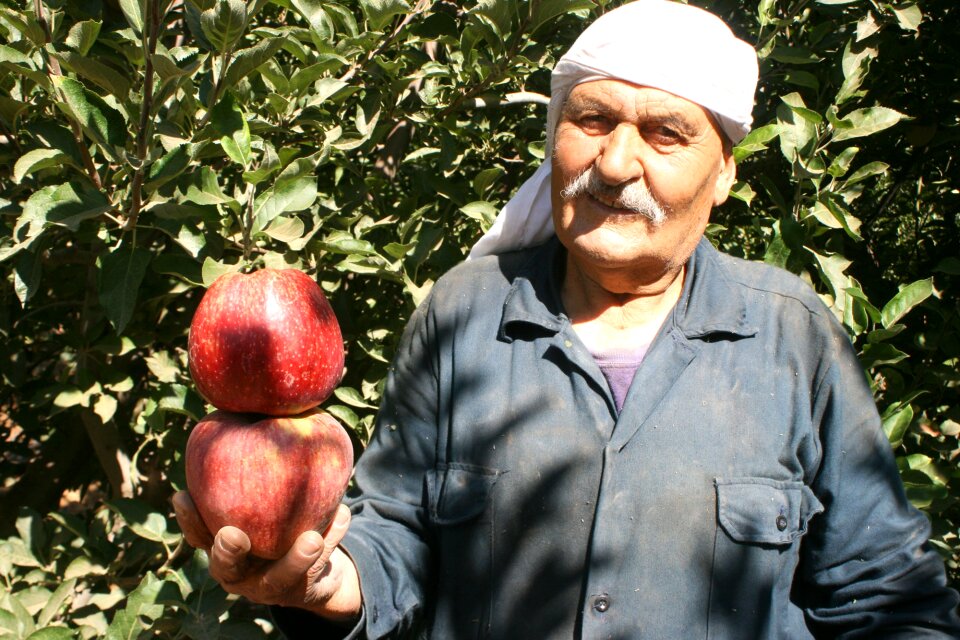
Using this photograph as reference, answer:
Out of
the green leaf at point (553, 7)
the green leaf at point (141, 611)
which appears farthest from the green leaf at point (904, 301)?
the green leaf at point (141, 611)

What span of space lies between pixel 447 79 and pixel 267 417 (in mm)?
1349

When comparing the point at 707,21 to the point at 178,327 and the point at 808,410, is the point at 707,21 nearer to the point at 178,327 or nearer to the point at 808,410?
the point at 808,410

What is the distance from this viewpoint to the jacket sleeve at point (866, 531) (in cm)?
168

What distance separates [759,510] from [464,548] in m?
0.51

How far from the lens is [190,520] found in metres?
1.47

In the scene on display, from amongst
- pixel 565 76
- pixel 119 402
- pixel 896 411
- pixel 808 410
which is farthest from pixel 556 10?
pixel 119 402

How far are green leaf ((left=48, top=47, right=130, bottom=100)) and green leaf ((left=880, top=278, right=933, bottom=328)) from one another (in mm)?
1648

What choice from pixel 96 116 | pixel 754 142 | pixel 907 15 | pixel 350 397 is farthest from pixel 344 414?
pixel 907 15

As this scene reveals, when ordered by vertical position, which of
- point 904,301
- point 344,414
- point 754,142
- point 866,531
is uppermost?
point 754,142

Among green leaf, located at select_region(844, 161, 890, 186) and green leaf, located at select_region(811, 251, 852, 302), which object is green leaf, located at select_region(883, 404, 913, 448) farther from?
green leaf, located at select_region(844, 161, 890, 186)

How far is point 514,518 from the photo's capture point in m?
1.68

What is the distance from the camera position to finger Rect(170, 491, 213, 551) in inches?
57.8

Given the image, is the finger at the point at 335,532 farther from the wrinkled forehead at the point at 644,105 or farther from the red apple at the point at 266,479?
the wrinkled forehead at the point at 644,105

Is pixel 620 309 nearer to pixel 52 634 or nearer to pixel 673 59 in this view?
pixel 673 59
